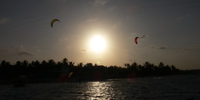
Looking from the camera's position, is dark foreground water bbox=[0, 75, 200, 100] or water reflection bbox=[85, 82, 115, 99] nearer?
dark foreground water bbox=[0, 75, 200, 100]

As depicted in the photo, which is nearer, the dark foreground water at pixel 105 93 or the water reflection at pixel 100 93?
the dark foreground water at pixel 105 93

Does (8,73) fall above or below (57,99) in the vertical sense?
above

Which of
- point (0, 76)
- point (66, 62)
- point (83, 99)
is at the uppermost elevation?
point (66, 62)

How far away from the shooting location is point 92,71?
198 m

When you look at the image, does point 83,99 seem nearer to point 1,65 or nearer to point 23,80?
point 23,80

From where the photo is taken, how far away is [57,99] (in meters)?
34.2

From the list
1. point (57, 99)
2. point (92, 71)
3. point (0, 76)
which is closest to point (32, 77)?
point (0, 76)

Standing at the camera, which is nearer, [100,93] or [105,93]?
[105,93]

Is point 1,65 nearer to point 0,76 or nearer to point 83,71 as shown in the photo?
point 0,76

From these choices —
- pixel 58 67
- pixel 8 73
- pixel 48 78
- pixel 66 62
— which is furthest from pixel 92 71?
pixel 8 73

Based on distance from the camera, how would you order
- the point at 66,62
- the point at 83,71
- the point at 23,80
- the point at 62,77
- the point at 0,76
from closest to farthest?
1. the point at 23,80
2. the point at 0,76
3. the point at 62,77
4. the point at 66,62
5. the point at 83,71

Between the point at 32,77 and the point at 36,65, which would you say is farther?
the point at 36,65

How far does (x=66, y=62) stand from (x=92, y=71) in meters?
37.4

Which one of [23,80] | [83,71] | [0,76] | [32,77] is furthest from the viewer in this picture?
[83,71]
